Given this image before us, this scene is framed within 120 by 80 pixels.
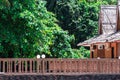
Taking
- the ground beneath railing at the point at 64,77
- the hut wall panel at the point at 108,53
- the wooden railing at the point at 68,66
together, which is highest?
the wooden railing at the point at 68,66

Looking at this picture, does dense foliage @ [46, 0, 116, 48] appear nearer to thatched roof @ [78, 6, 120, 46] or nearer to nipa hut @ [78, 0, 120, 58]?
nipa hut @ [78, 0, 120, 58]

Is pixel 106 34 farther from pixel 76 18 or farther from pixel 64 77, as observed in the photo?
pixel 76 18

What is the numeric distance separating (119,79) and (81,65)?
2.11m

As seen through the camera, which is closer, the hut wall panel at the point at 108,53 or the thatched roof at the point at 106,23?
the hut wall panel at the point at 108,53

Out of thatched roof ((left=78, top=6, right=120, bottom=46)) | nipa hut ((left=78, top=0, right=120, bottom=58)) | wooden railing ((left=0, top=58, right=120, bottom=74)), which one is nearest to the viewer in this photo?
wooden railing ((left=0, top=58, right=120, bottom=74))

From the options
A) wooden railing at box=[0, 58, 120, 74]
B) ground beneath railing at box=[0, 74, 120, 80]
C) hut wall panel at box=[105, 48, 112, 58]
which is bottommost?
hut wall panel at box=[105, 48, 112, 58]

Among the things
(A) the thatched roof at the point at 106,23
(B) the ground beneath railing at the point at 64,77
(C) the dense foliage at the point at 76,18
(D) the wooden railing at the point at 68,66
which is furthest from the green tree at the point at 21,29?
(C) the dense foliage at the point at 76,18

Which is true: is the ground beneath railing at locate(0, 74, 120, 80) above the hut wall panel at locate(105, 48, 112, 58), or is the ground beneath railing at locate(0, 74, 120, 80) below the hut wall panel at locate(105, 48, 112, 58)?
above

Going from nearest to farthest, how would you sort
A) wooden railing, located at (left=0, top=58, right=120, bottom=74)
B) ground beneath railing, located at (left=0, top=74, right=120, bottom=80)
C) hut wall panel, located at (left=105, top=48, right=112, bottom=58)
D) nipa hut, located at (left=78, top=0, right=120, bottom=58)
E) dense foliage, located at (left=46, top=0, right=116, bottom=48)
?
ground beneath railing, located at (left=0, top=74, right=120, bottom=80), wooden railing, located at (left=0, top=58, right=120, bottom=74), nipa hut, located at (left=78, top=0, right=120, bottom=58), hut wall panel, located at (left=105, top=48, right=112, bottom=58), dense foliage, located at (left=46, top=0, right=116, bottom=48)

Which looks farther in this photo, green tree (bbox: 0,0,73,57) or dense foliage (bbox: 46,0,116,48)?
dense foliage (bbox: 46,0,116,48)

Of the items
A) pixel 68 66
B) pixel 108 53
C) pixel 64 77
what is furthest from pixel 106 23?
pixel 64 77

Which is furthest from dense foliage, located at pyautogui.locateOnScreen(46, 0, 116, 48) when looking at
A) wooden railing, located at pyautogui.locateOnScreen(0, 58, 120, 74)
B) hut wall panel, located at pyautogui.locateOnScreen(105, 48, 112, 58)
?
wooden railing, located at pyautogui.locateOnScreen(0, 58, 120, 74)

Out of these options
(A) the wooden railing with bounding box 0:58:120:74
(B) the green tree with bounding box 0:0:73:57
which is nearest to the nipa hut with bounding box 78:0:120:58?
(B) the green tree with bounding box 0:0:73:57

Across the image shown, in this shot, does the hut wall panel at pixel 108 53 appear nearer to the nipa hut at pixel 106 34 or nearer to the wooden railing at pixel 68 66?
the nipa hut at pixel 106 34
